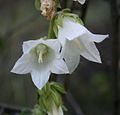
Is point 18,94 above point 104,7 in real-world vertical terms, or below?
below

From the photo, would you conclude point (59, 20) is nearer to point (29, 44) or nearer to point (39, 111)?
point (29, 44)

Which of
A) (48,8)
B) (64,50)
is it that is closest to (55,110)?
(64,50)

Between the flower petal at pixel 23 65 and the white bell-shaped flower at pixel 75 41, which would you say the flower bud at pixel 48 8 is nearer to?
the white bell-shaped flower at pixel 75 41

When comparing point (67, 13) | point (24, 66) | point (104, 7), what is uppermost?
point (67, 13)

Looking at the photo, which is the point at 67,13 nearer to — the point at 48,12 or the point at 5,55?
the point at 48,12

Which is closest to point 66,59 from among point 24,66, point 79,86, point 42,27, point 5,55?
point 24,66

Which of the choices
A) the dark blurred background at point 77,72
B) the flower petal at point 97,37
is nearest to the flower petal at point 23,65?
the flower petal at point 97,37

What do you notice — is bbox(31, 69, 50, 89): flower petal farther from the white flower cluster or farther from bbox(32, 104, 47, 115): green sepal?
bbox(32, 104, 47, 115): green sepal
